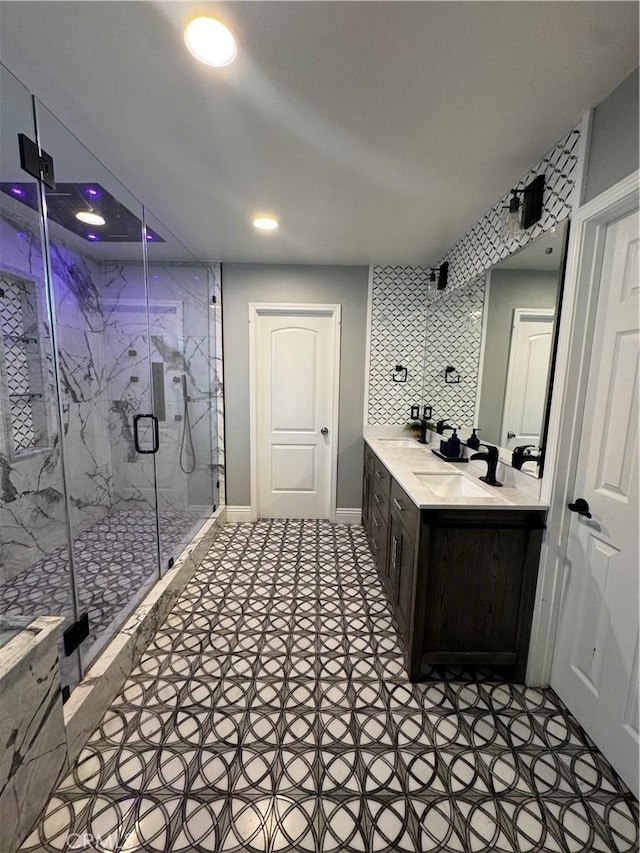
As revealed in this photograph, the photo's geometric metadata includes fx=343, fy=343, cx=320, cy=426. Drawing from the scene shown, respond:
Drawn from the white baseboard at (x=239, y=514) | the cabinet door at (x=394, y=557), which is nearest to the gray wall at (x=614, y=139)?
the cabinet door at (x=394, y=557)

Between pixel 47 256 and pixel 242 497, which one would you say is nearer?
pixel 47 256

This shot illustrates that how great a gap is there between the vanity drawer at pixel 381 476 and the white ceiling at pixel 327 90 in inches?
66.9

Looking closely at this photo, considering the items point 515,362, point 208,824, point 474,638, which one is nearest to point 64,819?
point 208,824

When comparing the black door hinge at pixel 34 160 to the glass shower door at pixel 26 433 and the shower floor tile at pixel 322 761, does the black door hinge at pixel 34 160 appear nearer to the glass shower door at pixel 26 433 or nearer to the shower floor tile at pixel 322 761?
the glass shower door at pixel 26 433

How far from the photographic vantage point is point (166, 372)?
10.5 ft

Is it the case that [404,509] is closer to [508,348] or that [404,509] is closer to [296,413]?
[508,348]

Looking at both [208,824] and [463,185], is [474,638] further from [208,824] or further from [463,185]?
[463,185]

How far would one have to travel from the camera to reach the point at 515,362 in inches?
76.2

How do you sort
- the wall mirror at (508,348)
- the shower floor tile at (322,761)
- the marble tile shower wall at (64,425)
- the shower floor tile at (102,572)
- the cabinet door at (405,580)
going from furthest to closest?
the marble tile shower wall at (64,425)
the shower floor tile at (102,572)
the cabinet door at (405,580)
the wall mirror at (508,348)
the shower floor tile at (322,761)

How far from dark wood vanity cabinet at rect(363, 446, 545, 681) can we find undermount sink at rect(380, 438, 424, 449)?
1341 millimetres

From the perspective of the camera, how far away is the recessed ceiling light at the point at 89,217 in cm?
230

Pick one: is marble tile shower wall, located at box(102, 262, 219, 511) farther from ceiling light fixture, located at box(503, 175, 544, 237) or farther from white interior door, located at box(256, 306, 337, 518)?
ceiling light fixture, located at box(503, 175, 544, 237)

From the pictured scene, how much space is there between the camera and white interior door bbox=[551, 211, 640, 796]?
1.25 metres

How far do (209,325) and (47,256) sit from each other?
5.38 feet
